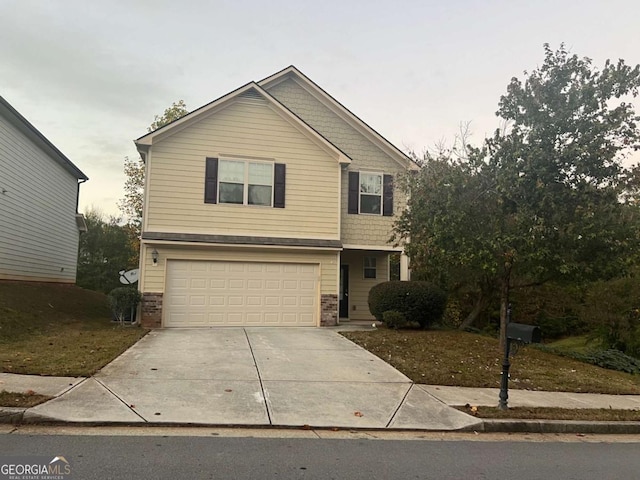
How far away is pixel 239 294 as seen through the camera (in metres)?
15.0

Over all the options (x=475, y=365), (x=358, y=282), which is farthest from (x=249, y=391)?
(x=358, y=282)

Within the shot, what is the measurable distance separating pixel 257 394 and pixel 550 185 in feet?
26.8

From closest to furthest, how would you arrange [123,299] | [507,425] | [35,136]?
1. [507,425]
2. [123,299]
3. [35,136]

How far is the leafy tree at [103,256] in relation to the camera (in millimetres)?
31656

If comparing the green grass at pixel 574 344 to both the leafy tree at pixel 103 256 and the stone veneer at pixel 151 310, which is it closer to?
the stone veneer at pixel 151 310

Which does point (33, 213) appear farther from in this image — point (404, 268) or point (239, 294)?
point (404, 268)

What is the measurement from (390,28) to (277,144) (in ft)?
15.8

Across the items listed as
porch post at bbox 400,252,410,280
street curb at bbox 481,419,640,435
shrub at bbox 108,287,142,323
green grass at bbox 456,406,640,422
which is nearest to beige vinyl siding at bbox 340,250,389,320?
porch post at bbox 400,252,410,280

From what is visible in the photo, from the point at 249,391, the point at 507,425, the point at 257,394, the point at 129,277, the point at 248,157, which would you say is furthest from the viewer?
the point at 129,277

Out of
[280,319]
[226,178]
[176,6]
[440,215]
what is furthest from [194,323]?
[176,6]

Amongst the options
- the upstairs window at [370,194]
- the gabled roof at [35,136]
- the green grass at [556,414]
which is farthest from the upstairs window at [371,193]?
the gabled roof at [35,136]

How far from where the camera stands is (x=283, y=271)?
1553cm

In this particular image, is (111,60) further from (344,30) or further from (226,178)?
(344,30)

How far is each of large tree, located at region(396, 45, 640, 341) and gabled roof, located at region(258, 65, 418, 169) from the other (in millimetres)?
5632
